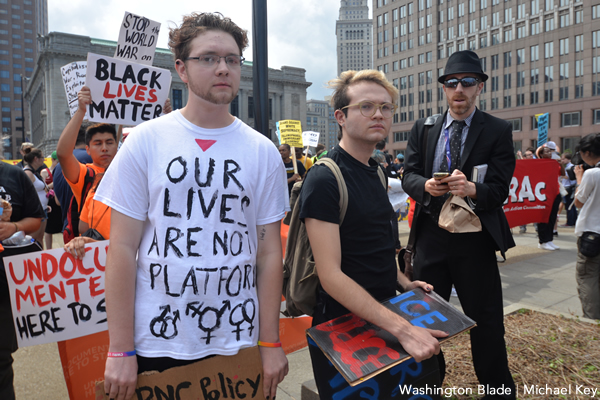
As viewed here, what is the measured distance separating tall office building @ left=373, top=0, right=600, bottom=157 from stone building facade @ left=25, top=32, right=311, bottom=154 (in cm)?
1760

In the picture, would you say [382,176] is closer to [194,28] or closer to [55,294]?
[194,28]

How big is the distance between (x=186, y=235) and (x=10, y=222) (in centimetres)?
179

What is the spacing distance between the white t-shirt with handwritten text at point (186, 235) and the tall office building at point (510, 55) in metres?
48.4

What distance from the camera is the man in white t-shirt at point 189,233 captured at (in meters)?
1.56

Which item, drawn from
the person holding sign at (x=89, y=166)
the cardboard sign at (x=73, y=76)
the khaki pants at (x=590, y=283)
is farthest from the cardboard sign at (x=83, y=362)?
the khaki pants at (x=590, y=283)

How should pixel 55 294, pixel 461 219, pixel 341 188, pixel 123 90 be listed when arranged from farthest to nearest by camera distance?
pixel 123 90, pixel 55 294, pixel 461 219, pixel 341 188

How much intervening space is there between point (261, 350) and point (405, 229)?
10294 millimetres

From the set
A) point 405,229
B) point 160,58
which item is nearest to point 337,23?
point 160,58

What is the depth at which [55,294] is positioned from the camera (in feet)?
8.91

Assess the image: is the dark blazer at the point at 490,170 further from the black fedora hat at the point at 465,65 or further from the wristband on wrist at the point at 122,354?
the wristband on wrist at the point at 122,354

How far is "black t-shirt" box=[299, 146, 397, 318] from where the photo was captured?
179 centimetres

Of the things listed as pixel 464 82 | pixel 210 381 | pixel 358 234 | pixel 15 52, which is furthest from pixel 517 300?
pixel 15 52

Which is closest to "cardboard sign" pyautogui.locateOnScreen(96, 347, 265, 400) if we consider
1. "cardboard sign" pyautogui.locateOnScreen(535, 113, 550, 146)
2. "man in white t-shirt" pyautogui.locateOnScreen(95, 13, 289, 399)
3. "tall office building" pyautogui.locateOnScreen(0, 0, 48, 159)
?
"man in white t-shirt" pyautogui.locateOnScreen(95, 13, 289, 399)

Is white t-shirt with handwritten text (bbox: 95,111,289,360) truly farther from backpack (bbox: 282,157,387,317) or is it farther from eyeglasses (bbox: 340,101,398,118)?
eyeglasses (bbox: 340,101,398,118)
